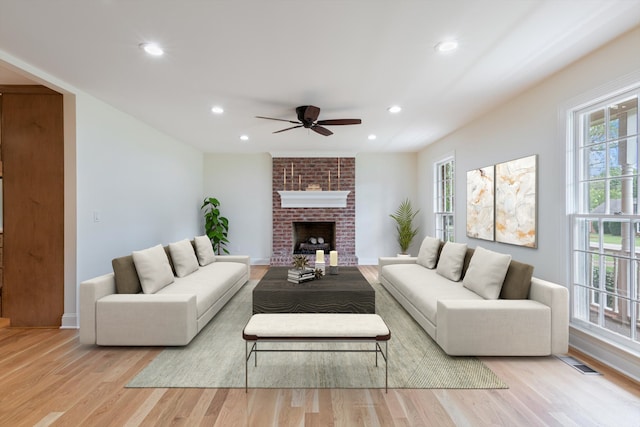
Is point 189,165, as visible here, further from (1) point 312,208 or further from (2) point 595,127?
(2) point 595,127

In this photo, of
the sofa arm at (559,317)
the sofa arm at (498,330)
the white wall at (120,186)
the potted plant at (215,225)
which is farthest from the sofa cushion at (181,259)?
the sofa arm at (559,317)

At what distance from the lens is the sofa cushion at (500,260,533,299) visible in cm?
272

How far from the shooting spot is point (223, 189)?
696 centimetres

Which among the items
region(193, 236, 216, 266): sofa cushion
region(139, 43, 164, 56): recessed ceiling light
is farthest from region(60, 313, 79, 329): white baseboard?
region(139, 43, 164, 56): recessed ceiling light

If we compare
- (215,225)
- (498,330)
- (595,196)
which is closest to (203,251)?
(215,225)

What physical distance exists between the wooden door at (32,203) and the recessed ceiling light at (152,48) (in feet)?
5.30

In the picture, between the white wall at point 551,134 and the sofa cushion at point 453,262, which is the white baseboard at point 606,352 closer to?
the white wall at point 551,134

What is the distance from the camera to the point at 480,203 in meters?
4.33

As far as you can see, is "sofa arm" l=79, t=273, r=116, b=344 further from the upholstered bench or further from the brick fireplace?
the brick fireplace

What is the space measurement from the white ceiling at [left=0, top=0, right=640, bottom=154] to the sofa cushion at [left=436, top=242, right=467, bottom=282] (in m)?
1.73

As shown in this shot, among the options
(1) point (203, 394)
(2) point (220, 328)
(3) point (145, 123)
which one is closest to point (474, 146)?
(2) point (220, 328)

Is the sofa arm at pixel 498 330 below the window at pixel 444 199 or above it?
below

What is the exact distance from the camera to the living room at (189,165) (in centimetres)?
261

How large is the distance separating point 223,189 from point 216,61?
4571 millimetres
